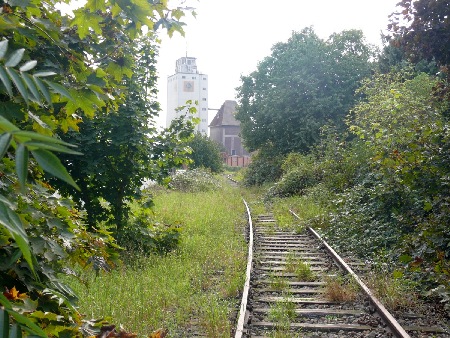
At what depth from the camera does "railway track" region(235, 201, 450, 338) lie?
597 centimetres

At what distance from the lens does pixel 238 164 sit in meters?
81.2

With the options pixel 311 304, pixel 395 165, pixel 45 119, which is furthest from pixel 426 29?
pixel 45 119

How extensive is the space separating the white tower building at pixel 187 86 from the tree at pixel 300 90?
59.4 metres

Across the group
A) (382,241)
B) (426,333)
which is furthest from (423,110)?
(426,333)

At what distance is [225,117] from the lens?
314 feet

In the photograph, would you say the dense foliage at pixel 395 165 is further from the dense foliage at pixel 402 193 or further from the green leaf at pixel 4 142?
the green leaf at pixel 4 142

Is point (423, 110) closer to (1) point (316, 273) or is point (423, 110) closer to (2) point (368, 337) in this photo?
(1) point (316, 273)

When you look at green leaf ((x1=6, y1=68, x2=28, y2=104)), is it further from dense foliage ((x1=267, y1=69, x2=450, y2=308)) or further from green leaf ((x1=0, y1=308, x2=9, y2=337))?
dense foliage ((x1=267, y1=69, x2=450, y2=308))

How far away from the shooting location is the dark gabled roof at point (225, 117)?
95.3m

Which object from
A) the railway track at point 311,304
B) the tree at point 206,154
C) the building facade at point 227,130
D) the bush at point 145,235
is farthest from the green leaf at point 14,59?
the building facade at point 227,130

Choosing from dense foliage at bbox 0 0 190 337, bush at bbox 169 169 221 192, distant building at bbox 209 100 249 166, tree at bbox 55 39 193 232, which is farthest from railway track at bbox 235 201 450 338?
distant building at bbox 209 100 249 166

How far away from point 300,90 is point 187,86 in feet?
225

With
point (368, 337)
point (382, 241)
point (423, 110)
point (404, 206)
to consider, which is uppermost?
point (423, 110)

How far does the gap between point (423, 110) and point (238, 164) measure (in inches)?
2642
